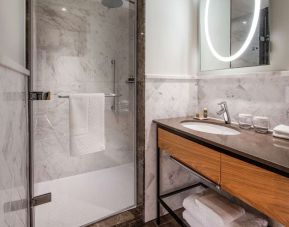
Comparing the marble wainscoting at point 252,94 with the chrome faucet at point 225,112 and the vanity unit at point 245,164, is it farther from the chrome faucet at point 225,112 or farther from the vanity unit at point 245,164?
the vanity unit at point 245,164

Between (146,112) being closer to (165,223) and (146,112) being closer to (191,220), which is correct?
(191,220)

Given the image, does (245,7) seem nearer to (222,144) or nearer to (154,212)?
(222,144)

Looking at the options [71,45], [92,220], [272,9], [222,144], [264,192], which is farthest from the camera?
[71,45]

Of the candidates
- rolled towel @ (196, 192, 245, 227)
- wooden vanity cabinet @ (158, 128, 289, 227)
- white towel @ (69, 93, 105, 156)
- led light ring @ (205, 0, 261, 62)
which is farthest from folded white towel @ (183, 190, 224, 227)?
led light ring @ (205, 0, 261, 62)

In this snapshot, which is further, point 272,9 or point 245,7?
point 245,7

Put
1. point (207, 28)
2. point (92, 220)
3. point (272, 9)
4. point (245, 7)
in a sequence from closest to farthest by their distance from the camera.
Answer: point (272, 9) → point (245, 7) → point (92, 220) → point (207, 28)

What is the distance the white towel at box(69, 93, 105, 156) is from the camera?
1.37m

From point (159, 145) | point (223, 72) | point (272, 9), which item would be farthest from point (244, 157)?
point (272, 9)

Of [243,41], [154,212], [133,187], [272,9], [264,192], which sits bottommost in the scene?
[154,212]

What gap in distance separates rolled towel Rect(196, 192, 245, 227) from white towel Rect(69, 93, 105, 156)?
837 millimetres

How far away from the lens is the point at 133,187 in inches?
60.8

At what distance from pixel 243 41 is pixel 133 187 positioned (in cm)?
138

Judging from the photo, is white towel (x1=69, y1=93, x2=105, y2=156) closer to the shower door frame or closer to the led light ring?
the shower door frame

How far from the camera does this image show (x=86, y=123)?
141 cm
